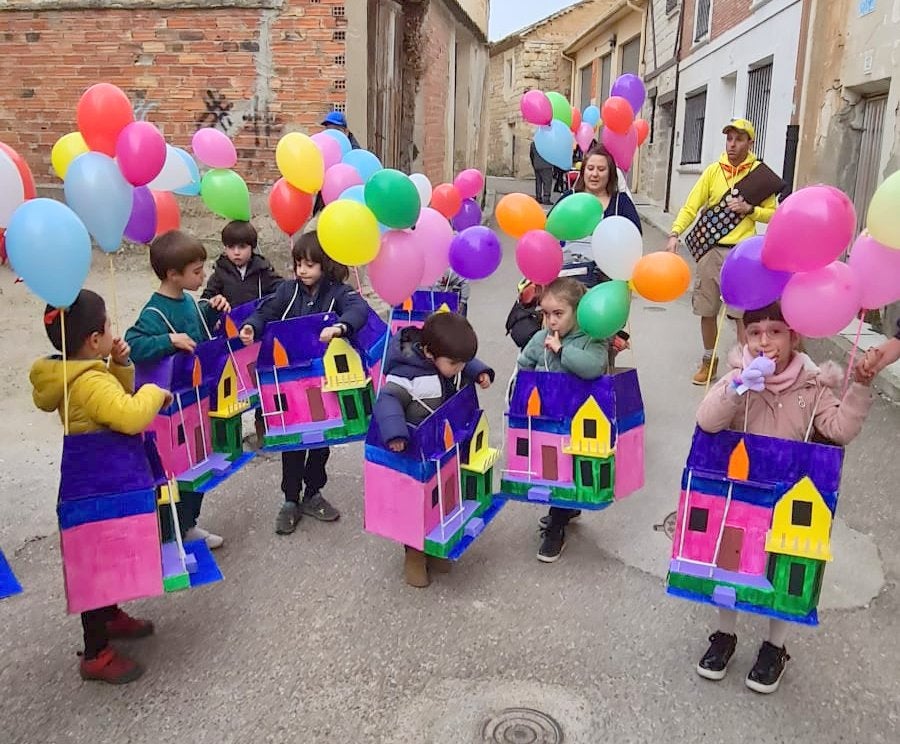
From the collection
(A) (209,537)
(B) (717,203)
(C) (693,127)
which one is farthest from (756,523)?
Result: (C) (693,127)

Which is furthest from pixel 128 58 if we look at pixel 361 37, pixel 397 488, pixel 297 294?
pixel 397 488

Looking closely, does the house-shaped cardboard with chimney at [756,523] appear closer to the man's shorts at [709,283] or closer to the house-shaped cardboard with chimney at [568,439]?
the house-shaped cardboard with chimney at [568,439]

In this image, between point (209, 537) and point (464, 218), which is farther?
point (464, 218)

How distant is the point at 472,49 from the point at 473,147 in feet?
6.07

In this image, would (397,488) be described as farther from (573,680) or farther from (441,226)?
(441,226)

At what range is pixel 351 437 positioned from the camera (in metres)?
3.66

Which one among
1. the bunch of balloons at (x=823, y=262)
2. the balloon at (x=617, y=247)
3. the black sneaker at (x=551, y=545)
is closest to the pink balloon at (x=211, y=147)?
the balloon at (x=617, y=247)

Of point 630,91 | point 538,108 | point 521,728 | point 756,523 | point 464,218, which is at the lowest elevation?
point 521,728

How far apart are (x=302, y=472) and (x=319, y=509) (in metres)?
0.20

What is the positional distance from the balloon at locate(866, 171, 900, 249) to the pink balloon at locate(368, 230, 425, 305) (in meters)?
1.77

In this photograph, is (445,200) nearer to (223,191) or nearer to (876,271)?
(223,191)

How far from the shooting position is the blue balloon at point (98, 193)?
8.56 ft

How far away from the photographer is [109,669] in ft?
8.41

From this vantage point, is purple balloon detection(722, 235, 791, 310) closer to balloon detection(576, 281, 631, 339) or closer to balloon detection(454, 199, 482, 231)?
balloon detection(576, 281, 631, 339)
